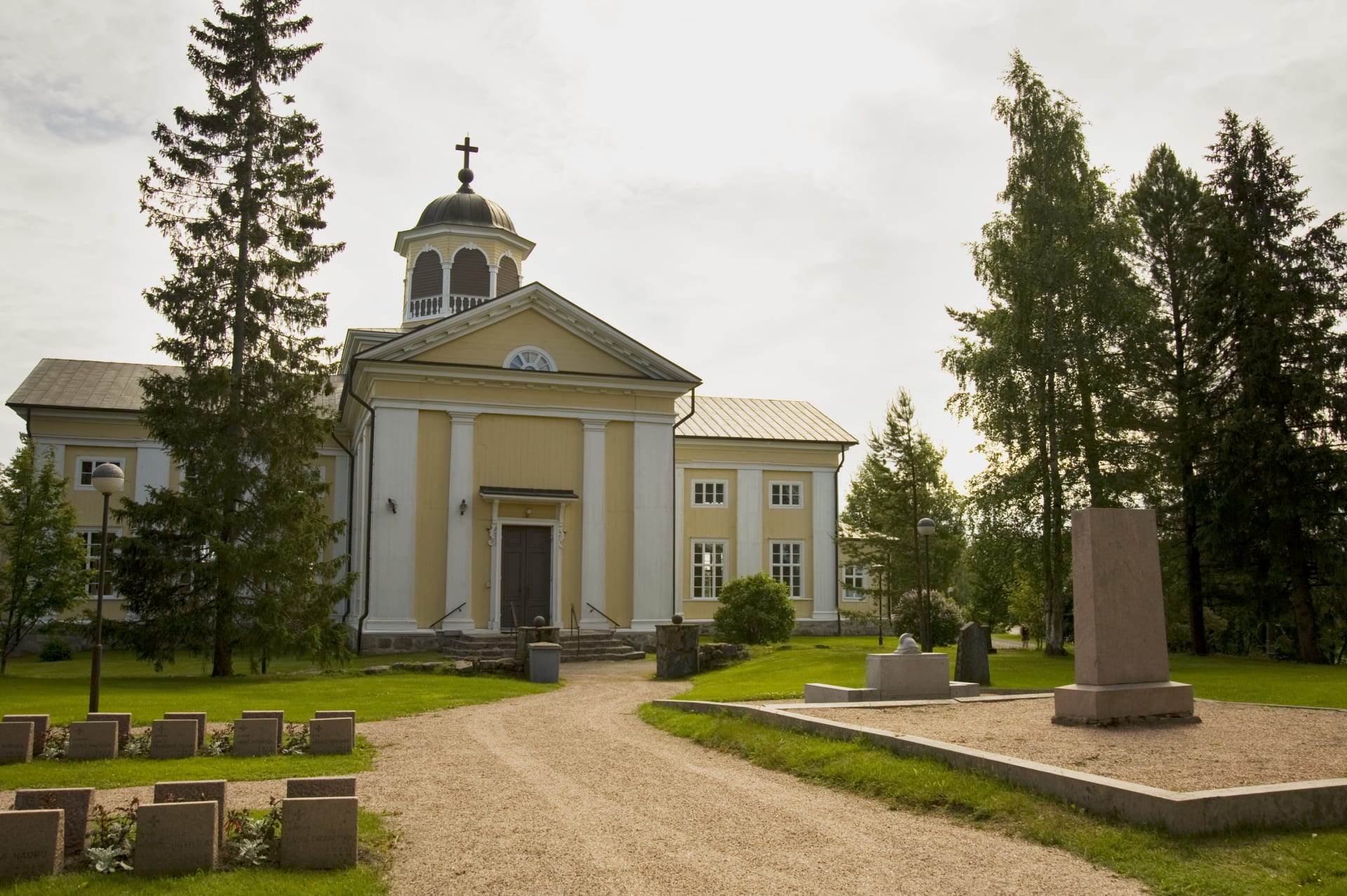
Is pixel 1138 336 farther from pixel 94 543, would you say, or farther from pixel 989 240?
pixel 94 543

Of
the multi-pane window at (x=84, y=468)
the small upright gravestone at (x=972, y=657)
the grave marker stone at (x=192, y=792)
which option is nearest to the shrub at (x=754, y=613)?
the small upright gravestone at (x=972, y=657)

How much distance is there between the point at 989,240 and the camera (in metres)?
26.7

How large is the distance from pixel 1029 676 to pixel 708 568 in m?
18.0

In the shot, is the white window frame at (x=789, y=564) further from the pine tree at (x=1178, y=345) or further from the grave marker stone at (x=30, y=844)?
the grave marker stone at (x=30, y=844)

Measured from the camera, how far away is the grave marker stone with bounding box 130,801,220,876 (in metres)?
6.44

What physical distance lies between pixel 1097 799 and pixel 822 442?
105 feet

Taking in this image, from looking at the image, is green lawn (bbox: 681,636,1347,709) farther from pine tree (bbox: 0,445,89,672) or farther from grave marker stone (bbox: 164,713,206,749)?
pine tree (bbox: 0,445,89,672)

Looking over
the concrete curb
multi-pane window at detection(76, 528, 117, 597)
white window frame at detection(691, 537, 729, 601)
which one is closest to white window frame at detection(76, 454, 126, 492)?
multi-pane window at detection(76, 528, 117, 597)

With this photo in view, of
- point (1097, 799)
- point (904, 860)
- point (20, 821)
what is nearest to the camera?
point (20, 821)

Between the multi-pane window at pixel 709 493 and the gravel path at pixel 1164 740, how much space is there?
2491cm

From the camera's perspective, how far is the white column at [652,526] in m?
29.3

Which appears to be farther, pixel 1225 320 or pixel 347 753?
pixel 1225 320

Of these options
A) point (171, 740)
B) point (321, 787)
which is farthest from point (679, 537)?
point (321, 787)

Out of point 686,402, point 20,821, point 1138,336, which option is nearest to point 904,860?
point 20,821
